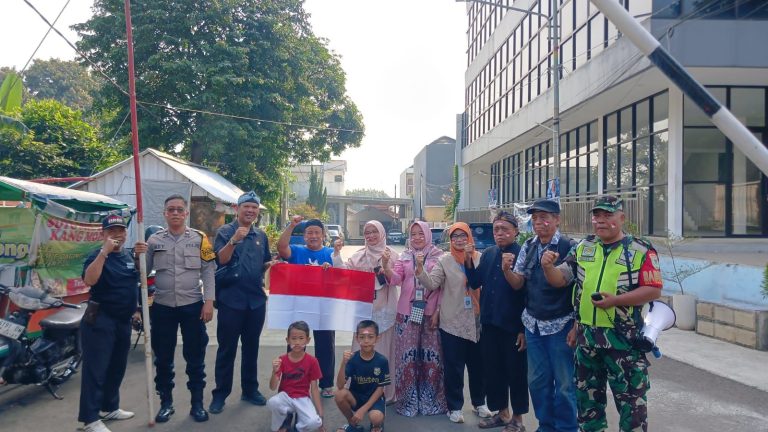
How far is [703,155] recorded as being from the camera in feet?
45.6

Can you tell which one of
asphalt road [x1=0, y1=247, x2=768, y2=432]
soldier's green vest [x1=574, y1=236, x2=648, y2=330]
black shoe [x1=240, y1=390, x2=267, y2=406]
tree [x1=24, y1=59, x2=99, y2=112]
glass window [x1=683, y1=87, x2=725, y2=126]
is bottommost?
asphalt road [x1=0, y1=247, x2=768, y2=432]

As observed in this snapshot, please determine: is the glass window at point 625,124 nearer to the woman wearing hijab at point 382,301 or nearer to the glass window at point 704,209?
the glass window at point 704,209

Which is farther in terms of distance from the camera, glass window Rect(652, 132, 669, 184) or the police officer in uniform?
glass window Rect(652, 132, 669, 184)

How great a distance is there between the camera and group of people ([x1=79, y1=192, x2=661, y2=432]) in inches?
151

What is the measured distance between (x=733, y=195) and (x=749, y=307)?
6559mm

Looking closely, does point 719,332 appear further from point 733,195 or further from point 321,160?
point 321,160

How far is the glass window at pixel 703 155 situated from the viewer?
13.8 meters

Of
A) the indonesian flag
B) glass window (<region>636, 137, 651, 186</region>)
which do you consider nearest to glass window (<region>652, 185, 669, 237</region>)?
glass window (<region>636, 137, 651, 186</region>)

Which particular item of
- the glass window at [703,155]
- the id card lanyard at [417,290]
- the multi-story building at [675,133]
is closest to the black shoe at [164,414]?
the id card lanyard at [417,290]

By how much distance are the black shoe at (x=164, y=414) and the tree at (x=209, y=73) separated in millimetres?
14857

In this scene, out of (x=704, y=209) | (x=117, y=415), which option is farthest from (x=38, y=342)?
(x=704, y=209)

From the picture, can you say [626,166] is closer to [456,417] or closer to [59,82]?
[456,417]

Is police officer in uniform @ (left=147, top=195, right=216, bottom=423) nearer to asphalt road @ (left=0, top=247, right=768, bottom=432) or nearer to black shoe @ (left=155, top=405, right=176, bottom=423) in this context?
black shoe @ (left=155, top=405, right=176, bottom=423)

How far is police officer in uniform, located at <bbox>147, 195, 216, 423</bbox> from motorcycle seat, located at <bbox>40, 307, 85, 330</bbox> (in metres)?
1.12
